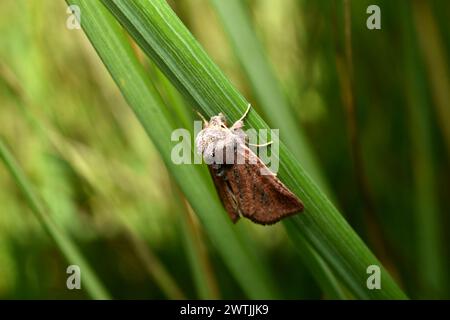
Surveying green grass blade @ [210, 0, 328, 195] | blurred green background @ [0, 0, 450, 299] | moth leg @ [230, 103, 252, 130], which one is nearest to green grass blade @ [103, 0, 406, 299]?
moth leg @ [230, 103, 252, 130]

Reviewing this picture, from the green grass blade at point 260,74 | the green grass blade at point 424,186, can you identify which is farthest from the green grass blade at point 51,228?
the green grass blade at point 424,186

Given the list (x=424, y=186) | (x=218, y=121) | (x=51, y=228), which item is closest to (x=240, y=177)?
(x=218, y=121)

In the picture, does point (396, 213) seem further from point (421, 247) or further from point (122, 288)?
point (122, 288)

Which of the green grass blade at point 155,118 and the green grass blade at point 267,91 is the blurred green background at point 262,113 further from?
the green grass blade at point 155,118

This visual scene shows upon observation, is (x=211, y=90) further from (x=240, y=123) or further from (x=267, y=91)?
(x=267, y=91)

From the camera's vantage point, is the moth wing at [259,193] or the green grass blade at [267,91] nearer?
the moth wing at [259,193]

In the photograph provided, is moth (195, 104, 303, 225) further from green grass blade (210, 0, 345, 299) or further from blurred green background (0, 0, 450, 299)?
blurred green background (0, 0, 450, 299)

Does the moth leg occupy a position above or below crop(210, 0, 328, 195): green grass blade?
below
